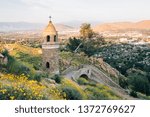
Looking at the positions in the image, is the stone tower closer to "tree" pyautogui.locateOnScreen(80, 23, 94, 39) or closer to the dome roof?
the dome roof

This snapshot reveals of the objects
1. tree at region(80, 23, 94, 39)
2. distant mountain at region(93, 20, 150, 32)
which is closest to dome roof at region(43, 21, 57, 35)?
tree at region(80, 23, 94, 39)

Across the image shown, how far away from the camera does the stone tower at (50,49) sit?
907 inches

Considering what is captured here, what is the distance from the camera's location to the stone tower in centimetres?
2303

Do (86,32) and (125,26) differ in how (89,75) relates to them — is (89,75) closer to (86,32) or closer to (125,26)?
(86,32)

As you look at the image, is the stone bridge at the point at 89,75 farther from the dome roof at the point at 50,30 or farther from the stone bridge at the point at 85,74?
the dome roof at the point at 50,30

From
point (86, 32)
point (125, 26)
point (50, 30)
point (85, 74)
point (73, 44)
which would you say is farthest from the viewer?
point (125, 26)

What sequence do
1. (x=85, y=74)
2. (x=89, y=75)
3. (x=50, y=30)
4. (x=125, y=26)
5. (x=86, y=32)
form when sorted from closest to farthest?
(x=50, y=30) < (x=85, y=74) < (x=89, y=75) < (x=86, y=32) < (x=125, y=26)

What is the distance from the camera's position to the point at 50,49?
23.2 metres

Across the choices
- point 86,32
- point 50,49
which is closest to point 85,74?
point 50,49

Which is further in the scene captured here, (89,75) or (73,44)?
(73,44)

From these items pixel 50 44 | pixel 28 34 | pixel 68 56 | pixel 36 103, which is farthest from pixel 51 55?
pixel 28 34

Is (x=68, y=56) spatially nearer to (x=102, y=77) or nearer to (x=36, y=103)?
(x=102, y=77)

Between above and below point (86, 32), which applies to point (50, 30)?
above

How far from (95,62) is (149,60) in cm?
2000
